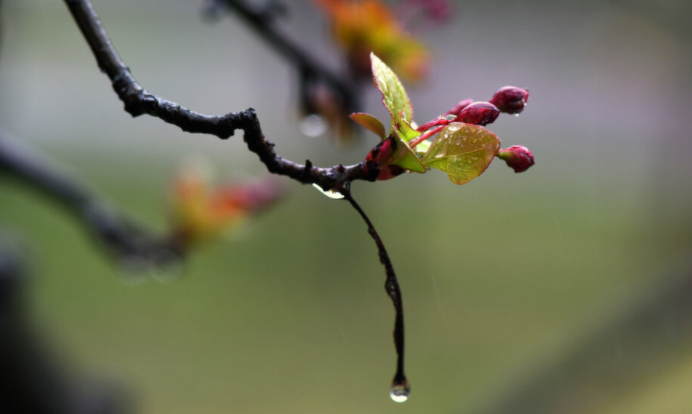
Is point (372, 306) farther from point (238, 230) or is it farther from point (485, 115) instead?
point (485, 115)

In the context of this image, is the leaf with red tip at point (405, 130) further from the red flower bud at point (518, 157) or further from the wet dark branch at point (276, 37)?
the wet dark branch at point (276, 37)

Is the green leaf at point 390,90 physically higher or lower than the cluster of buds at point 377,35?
lower

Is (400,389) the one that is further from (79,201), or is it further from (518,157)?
(79,201)

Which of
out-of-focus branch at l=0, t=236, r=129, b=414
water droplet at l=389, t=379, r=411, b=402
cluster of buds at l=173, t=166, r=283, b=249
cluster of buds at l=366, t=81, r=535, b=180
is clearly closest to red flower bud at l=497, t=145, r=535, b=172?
cluster of buds at l=366, t=81, r=535, b=180

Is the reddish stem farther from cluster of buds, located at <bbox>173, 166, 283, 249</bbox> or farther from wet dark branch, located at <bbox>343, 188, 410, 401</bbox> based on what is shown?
cluster of buds, located at <bbox>173, 166, 283, 249</bbox>

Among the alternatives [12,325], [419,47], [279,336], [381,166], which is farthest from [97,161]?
[381,166]

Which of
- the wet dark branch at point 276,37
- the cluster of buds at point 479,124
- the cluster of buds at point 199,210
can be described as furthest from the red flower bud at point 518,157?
the cluster of buds at point 199,210

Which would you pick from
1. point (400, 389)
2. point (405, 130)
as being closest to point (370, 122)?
point (405, 130)
